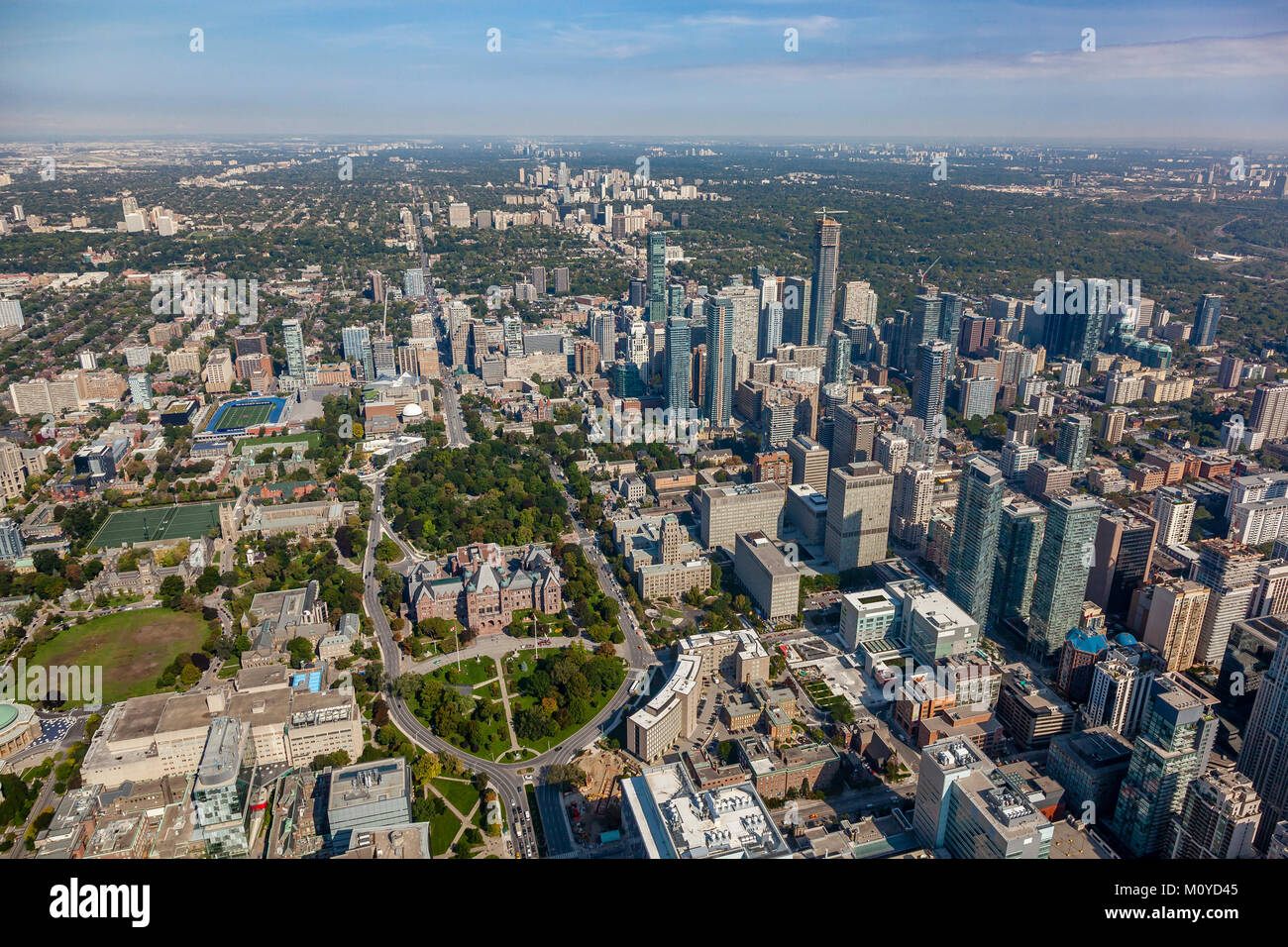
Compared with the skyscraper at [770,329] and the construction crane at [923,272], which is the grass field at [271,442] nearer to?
the skyscraper at [770,329]

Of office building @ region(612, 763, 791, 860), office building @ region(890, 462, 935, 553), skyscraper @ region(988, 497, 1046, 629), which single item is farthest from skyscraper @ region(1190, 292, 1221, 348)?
office building @ region(612, 763, 791, 860)

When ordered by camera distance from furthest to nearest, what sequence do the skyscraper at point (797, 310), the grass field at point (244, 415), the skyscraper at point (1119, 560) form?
the skyscraper at point (797, 310) < the grass field at point (244, 415) < the skyscraper at point (1119, 560)

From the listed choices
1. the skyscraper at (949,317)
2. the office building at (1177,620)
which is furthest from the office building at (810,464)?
the skyscraper at (949,317)

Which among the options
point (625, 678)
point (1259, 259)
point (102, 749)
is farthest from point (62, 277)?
point (1259, 259)

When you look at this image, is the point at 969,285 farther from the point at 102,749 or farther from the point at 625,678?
the point at 102,749

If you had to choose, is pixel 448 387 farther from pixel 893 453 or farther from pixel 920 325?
pixel 920 325

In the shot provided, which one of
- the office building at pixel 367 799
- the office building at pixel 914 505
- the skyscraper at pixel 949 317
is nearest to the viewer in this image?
the office building at pixel 367 799

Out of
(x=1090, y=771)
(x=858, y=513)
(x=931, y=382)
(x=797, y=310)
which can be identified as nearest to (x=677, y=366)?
(x=931, y=382)
